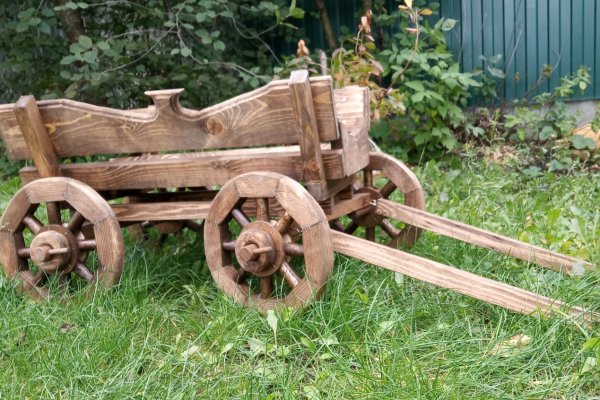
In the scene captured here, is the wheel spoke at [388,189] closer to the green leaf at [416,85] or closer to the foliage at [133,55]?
the green leaf at [416,85]

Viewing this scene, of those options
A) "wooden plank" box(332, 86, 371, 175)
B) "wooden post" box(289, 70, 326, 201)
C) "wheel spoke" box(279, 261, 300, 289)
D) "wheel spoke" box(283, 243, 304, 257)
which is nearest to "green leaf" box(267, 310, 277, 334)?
"wheel spoke" box(279, 261, 300, 289)

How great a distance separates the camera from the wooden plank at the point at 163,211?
3311 mm

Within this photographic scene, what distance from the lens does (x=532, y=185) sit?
5879 millimetres

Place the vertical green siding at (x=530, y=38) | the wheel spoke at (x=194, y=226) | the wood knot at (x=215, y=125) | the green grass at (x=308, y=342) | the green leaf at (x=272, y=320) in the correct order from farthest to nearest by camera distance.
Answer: the vertical green siding at (x=530, y=38)
the wheel spoke at (x=194, y=226)
the wood knot at (x=215, y=125)
the green leaf at (x=272, y=320)
the green grass at (x=308, y=342)

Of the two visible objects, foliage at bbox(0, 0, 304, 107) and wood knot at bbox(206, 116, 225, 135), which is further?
foliage at bbox(0, 0, 304, 107)

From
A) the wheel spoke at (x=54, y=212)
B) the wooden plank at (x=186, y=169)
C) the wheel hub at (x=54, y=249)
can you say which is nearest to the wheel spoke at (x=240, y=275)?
the wooden plank at (x=186, y=169)

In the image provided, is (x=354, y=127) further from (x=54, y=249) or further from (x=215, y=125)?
(x=54, y=249)

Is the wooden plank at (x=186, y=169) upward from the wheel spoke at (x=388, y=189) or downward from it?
upward

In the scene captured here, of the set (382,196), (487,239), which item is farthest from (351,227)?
(487,239)

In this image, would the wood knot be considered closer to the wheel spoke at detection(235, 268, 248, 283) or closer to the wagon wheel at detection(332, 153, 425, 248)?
the wheel spoke at detection(235, 268, 248, 283)

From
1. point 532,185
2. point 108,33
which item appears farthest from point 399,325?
point 108,33

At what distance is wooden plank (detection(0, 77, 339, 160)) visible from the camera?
3014 mm

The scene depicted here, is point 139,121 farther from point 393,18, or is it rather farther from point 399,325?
point 393,18

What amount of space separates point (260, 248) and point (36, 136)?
3.88 feet
